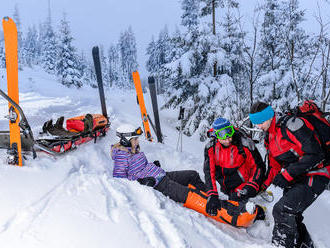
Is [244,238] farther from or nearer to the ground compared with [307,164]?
nearer to the ground

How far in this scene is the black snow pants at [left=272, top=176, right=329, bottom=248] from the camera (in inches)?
91.3

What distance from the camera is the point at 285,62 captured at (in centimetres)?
1011

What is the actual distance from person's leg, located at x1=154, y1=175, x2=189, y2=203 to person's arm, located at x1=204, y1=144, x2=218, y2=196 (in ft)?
1.01

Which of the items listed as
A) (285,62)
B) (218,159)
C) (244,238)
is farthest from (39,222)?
(285,62)

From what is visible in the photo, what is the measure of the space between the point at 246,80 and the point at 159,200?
20.3 feet

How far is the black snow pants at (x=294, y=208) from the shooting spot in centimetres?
232

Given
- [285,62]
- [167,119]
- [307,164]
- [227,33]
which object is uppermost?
[227,33]

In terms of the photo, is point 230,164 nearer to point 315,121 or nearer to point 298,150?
point 298,150

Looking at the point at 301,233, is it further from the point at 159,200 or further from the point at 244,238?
the point at 159,200

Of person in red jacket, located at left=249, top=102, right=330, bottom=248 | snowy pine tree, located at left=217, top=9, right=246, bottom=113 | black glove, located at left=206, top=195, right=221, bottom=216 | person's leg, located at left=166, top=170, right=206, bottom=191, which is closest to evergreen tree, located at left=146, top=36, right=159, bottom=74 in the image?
snowy pine tree, located at left=217, top=9, right=246, bottom=113

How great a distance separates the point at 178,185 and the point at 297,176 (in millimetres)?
1560

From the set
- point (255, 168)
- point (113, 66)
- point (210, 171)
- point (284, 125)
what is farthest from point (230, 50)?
point (113, 66)

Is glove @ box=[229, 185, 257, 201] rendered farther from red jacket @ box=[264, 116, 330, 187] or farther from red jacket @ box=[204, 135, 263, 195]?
red jacket @ box=[264, 116, 330, 187]

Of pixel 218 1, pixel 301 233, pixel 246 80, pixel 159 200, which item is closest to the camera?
pixel 301 233
